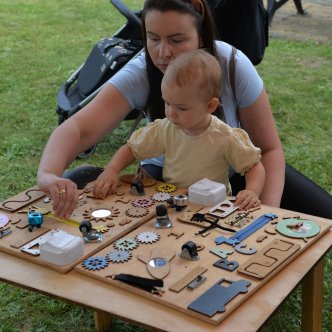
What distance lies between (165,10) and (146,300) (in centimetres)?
97

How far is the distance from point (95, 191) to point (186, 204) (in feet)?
0.94

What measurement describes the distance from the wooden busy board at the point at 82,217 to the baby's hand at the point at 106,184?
0.06 feet

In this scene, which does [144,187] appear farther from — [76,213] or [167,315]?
[167,315]

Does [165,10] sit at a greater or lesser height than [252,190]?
greater

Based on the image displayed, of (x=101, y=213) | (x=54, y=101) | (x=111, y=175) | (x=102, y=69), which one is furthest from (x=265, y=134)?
(x=54, y=101)

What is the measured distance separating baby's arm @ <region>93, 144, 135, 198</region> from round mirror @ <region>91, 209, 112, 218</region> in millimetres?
95

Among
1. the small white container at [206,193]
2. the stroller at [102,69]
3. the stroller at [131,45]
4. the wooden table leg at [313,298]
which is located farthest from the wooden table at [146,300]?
the stroller at [102,69]

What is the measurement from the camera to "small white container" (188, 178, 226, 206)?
176 cm

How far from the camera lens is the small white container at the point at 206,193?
5.79ft

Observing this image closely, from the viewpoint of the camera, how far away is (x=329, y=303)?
8.05 ft

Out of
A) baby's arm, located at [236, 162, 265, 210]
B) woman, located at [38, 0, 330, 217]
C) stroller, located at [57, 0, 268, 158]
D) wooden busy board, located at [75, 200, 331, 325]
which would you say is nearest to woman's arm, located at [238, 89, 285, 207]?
woman, located at [38, 0, 330, 217]

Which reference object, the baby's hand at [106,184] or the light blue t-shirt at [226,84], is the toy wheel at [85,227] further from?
the light blue t-shirt at [226,84]

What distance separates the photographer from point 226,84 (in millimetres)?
2119

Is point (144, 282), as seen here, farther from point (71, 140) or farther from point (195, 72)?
point (71, 140)
